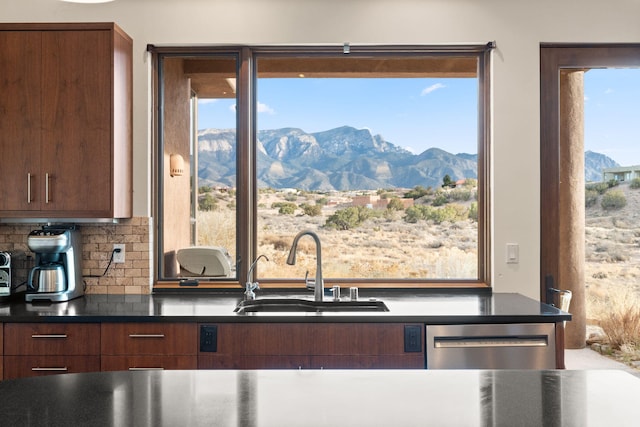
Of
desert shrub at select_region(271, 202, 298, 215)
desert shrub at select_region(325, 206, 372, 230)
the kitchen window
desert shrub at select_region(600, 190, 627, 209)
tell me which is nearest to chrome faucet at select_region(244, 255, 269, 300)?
the kitchen window

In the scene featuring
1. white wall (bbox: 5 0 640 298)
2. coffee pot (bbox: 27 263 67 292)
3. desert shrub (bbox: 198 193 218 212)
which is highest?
white wall (bbox: 5 0 640 298)

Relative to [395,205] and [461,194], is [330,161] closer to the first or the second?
[395,205]

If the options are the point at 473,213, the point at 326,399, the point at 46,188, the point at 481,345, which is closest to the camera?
the point at 326,399

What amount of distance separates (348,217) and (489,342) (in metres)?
1.16

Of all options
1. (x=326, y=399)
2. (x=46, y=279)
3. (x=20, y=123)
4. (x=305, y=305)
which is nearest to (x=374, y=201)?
(x=305, y=305)

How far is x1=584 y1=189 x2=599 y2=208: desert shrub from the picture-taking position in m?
3.24

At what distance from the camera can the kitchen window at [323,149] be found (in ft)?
10.9

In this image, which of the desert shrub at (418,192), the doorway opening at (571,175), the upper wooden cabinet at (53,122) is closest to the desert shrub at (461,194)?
the desert shrub at (418,192)

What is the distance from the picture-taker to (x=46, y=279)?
2908 mm

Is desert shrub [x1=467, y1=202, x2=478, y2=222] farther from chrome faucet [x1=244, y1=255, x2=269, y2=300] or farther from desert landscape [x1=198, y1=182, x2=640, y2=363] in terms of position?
chrome faucet [x1=244, y1=255, x2=269, y2=300]

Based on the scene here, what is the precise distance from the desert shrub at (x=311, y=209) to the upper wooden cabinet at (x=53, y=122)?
108 cm

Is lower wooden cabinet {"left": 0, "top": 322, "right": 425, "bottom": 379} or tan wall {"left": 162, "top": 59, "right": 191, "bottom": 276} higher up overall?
tan wall {"left": 162, "top": 59, "right": 191, "bottom": 276}

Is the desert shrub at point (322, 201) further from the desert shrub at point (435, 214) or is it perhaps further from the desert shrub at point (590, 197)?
the desert shrub at point (590, 197)

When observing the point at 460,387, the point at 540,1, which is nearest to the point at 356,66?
the point at 540,1
